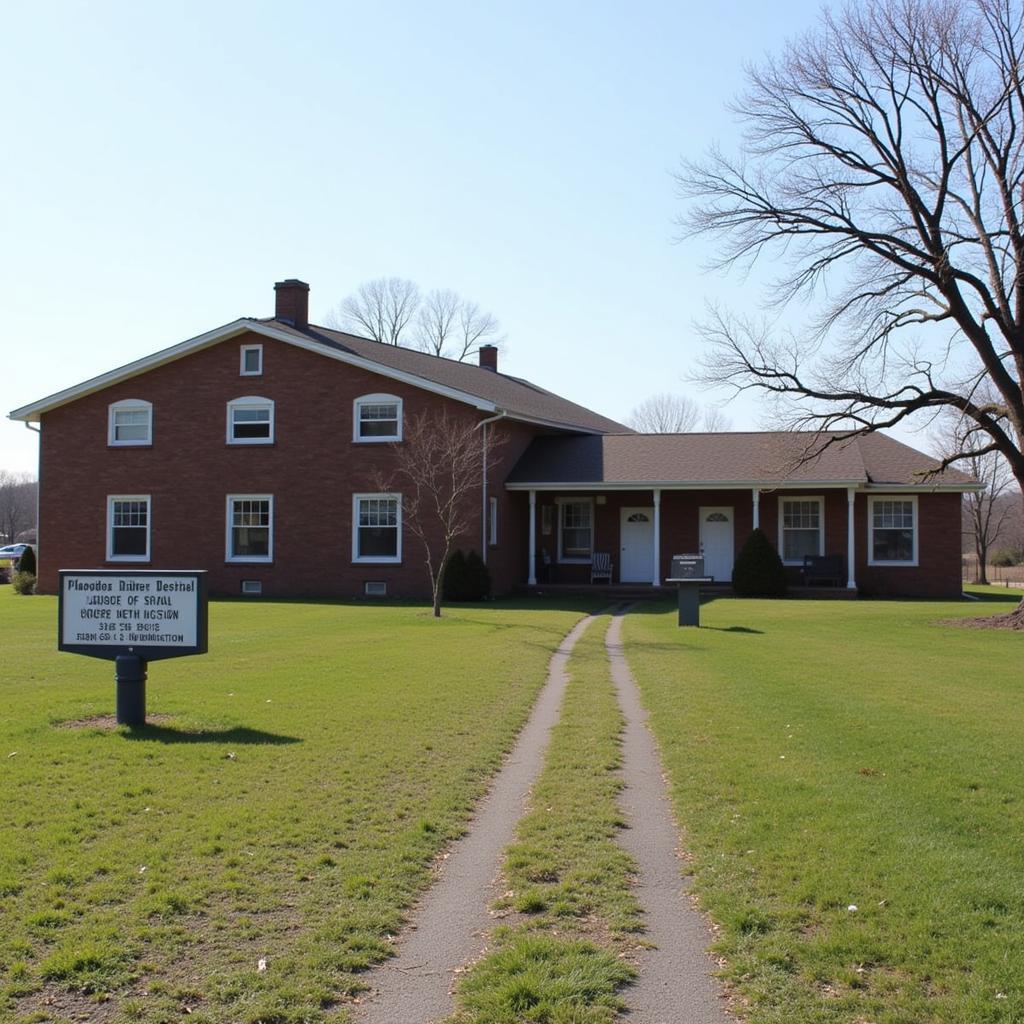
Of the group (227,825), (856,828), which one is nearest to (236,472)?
(227,825)

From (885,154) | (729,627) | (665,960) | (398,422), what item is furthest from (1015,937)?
(398,422)

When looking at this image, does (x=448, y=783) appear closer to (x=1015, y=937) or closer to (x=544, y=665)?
(x=1015, y=937)

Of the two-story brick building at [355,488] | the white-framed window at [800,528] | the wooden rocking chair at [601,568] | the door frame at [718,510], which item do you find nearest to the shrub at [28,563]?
the two-story brick building at [355,488]

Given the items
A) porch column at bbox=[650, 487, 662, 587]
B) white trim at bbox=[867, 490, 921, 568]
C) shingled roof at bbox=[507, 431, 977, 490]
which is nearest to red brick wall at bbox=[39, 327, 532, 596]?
shingled roof at bbox=[507, 431, 977, 490]

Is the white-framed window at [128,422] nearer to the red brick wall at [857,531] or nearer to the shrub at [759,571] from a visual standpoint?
the red brick wall at [857,531]

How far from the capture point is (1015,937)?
4.93 meters

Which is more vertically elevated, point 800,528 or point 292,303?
point 292,303

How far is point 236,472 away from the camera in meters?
30.5

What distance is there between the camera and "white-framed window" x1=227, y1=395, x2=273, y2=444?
30.3m

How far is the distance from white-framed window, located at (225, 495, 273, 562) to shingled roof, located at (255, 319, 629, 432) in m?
4.67

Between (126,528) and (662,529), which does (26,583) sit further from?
(662,529)

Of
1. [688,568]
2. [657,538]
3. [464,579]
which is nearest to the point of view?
[688,568]

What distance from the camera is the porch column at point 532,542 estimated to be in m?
30.8

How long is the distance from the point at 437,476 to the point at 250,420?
5787mm
